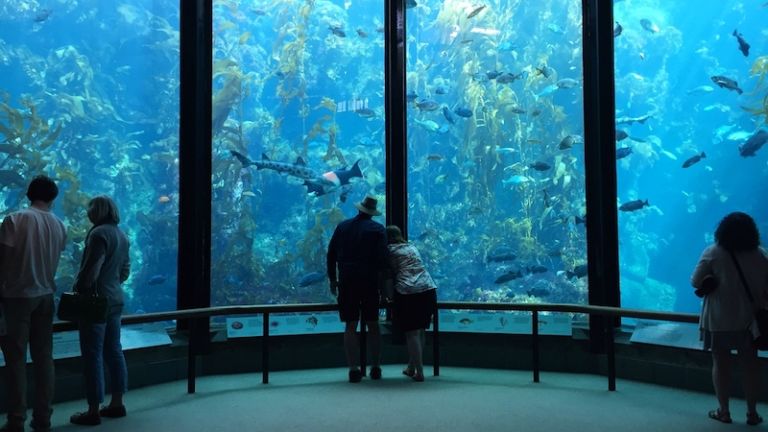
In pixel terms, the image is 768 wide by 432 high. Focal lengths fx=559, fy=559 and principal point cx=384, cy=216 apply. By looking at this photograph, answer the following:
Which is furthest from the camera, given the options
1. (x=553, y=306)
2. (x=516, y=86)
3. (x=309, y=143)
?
(x=516, y=86)

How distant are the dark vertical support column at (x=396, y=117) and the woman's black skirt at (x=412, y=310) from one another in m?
1.25

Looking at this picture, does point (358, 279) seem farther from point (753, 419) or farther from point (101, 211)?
point (753, 419)

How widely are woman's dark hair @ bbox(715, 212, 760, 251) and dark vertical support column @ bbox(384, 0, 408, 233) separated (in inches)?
Answer: 126

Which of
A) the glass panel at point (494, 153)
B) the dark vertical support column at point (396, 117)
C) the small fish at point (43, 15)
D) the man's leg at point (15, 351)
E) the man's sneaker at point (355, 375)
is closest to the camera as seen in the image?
the man's leg at point (15, 351)

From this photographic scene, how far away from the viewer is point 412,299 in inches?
192

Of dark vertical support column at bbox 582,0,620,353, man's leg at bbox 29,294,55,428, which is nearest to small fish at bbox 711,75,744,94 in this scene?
dark vertical support column at bbox 582,0,620,353

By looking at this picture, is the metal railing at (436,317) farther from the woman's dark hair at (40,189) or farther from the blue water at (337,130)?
the blue water at (337,130)

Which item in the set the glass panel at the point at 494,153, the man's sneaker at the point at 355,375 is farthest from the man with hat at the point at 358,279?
the glass panel at the point at 494,153

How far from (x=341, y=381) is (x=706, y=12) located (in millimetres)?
33320

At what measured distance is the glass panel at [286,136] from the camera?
10.9m

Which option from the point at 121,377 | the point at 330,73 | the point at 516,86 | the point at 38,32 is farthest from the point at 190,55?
the point at 516,86

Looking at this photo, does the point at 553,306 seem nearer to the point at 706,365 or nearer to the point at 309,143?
the point at 706,365

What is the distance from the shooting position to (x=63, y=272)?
902 centimetres

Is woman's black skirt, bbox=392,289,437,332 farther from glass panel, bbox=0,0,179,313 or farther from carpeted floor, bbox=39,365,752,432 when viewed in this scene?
glass panel, bbox=0,0,179,313
